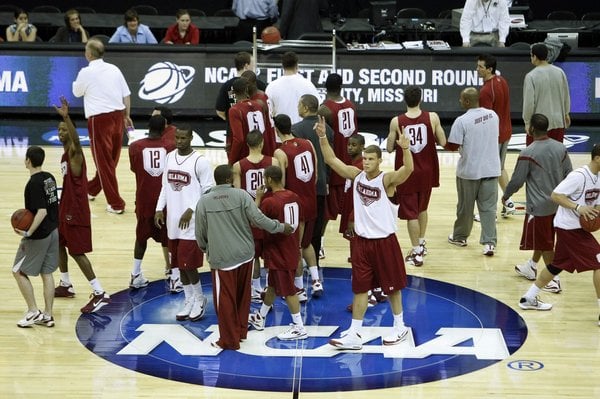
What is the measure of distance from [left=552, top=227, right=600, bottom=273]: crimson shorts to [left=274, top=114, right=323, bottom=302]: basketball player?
2326mm

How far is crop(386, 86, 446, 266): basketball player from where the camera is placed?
11.3m

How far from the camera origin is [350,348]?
9273 millimetres

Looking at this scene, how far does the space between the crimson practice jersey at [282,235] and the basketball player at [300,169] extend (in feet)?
1.74

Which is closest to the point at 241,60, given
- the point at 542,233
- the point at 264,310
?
the point at 264,310

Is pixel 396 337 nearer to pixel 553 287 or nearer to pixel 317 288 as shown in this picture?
pixel 317 288

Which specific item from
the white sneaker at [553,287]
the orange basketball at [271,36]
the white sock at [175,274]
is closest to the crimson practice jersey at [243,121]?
the white sock at [175,274]

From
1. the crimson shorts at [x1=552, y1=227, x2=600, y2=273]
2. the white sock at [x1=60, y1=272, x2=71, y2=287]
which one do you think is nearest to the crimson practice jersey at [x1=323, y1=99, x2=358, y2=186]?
the crimson shorts at [x1=552, y1=227, x2=600, y2=273]

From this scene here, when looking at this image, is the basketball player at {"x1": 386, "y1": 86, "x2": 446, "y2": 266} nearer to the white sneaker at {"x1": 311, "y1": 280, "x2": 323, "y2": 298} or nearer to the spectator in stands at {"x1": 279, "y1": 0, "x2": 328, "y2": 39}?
the white sneaker at {"x1": 311, "y1": 280, "x2": 323, "y2": 298}

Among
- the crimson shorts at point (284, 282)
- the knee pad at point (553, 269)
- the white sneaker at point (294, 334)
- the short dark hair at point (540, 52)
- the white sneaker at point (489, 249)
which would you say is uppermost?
the short dark hair at point (540, 52)

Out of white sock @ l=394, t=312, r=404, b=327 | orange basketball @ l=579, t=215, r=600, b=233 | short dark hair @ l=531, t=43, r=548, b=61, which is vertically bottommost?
white sock @ l=394, t=312, r=404, b=327

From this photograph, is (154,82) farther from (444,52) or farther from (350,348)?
(350,348)

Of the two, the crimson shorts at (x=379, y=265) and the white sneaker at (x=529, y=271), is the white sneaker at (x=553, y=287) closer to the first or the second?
the white sneaker at (x=529, y=271)

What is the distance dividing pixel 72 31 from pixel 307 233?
10.1m

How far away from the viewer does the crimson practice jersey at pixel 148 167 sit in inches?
411
